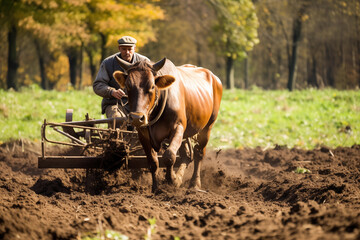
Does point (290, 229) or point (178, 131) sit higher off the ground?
point (178, 131)

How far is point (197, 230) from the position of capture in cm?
482

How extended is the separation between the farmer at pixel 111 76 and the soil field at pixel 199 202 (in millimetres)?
1145

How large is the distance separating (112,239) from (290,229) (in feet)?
5.07

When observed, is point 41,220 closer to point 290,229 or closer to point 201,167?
point 290,229

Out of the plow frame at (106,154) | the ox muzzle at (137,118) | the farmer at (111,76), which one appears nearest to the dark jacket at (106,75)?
the farmer at (111,76)

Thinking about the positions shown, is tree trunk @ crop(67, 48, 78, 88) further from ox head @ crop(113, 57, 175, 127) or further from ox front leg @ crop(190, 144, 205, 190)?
ox head @ crop(113, 57, 175, 127)

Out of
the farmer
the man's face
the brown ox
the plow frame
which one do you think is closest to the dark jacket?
the farmer

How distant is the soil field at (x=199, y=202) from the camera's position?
462 centimetres

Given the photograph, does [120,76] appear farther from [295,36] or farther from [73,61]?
[73,61]

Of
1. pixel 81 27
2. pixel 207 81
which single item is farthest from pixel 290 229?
pixel 81 27

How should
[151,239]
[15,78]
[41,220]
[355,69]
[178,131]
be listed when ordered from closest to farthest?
[151,239], [41,220], [178,131], [15,78], [355,69]

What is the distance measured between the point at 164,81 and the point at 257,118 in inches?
418

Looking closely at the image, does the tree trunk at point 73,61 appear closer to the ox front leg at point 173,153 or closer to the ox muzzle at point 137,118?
the ox front leg at point 173,153

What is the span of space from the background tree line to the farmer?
13293 mm
